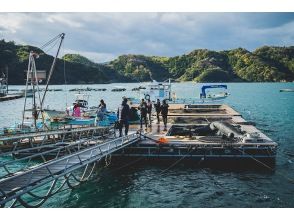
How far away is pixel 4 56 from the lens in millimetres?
143000

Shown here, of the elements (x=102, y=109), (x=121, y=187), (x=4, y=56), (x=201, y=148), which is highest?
(x=4, y=56)

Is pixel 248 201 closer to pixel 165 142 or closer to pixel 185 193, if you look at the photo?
pixel 185 193

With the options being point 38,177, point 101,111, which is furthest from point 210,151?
point 38,177

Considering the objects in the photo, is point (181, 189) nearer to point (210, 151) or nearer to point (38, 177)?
point (210, 151)

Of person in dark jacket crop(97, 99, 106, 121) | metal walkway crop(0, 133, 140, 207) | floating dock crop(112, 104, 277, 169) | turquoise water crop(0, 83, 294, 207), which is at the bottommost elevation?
turquoise water crop(0, 83, 294, 207)

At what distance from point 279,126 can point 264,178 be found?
21311 millimetres

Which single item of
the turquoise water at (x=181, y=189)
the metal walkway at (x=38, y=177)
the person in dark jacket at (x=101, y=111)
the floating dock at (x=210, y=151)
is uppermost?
the person in dark jacket at (x=101, y=111)

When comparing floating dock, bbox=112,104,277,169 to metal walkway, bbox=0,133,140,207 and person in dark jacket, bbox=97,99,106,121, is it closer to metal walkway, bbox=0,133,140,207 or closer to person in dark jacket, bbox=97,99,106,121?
metal walkway, bbox=0,133,140,207

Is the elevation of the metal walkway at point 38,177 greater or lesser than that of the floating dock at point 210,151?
greater

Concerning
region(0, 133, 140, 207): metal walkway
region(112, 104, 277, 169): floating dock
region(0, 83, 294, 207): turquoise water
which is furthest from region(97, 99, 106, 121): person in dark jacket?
region(0, 133, 140, 207): metal walkway

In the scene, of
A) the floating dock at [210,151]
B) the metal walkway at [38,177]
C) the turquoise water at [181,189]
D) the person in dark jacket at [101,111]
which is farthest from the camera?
the person in dark jacket at [101,111]

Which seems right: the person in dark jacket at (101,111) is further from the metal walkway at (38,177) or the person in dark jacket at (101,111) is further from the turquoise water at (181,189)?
the metal walkway at (38,177)

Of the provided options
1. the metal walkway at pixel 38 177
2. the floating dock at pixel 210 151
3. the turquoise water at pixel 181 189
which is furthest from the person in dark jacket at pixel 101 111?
the metal walkway at pixel 38 177
